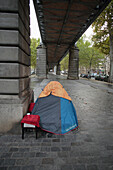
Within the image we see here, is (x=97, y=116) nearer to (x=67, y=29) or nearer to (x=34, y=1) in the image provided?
(x=34, y=1)

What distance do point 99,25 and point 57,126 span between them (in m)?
21.2

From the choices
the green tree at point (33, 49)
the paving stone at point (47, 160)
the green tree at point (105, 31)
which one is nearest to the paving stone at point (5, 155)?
the paving stone at point (47, 160)

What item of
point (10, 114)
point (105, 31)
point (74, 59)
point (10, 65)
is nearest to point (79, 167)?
point (10, 114)

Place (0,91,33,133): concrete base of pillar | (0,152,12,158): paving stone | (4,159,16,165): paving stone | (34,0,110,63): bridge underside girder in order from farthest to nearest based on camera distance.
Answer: (34,0,110,63): bridge underside girder
(0,91,33,133): concrete base of pillar
(0,152,12,158): paving stone
(4,159,16,165): paving stone

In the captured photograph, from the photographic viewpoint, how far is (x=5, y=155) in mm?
2746

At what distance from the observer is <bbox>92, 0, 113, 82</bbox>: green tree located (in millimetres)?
18295

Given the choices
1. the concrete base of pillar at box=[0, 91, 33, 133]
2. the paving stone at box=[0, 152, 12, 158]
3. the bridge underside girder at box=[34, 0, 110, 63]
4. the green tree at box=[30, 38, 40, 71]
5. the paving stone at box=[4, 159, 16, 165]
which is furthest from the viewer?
the green tree at box=[30, 38, 40, 71]

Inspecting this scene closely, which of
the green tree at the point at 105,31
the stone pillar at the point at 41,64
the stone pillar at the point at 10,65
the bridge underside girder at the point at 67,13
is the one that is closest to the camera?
the stone pillar at the point at 10,65

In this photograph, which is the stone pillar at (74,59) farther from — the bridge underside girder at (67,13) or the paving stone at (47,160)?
the paving stone at (47,160)

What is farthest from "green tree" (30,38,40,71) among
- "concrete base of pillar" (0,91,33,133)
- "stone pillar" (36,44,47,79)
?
"concrete base of pillar" (0,91,33,133)

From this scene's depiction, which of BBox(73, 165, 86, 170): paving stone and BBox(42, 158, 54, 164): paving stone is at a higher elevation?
BBox(42, 158, 54, 164): paving stone

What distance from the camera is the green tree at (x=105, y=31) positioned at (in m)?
18.3

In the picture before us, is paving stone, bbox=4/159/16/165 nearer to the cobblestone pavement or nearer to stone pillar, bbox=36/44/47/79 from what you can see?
the cobblestone pavement

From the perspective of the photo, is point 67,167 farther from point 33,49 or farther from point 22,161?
point 33,49
